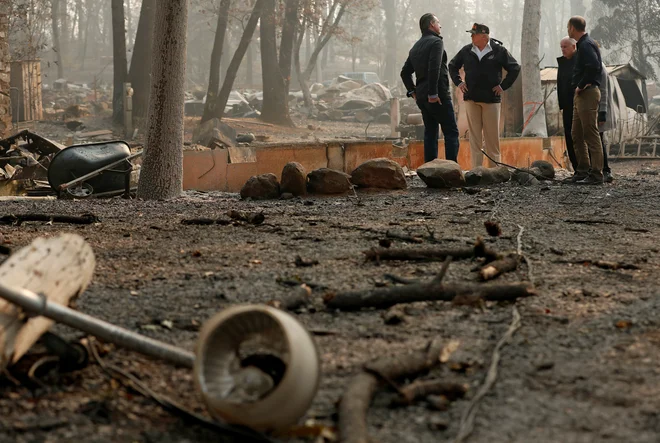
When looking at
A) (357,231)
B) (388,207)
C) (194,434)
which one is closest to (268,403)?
(194,434)

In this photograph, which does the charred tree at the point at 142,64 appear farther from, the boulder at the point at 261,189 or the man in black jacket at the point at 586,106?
the man in black jacket at the point at 586,106

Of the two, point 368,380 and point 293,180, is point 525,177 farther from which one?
point 368,380

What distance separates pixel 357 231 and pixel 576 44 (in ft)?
17.1

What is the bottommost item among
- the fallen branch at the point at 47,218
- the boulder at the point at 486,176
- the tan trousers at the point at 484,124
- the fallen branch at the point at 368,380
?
the fallen branch at the point at 47,218

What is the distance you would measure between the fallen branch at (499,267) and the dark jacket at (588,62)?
18.6 ft

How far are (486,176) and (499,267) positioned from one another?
248 inches

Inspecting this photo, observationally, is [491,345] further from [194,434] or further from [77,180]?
[77,180]

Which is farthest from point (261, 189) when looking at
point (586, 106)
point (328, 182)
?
point (586, 106)

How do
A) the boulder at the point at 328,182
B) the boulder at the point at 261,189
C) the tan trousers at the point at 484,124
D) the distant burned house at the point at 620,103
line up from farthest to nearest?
the distant burned house at the point at 620,103
the tan trousers at the point at 484,124
the boulder at the point at 328,182
the boulder at the point at 261,189

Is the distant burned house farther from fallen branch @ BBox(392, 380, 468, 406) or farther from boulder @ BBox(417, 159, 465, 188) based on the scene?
fallen branch @ BBox(392, 380, 468, 406)

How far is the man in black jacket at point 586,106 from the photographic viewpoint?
33.4ft

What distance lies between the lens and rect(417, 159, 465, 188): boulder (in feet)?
34.4

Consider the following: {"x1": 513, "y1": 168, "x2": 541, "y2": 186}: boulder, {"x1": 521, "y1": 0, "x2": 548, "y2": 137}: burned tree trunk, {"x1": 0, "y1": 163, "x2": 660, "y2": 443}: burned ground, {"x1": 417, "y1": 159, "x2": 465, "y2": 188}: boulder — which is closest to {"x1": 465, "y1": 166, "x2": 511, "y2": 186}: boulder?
{"x1": 513, "y1": 168, "x2": 541, "y2": 186}: boulder

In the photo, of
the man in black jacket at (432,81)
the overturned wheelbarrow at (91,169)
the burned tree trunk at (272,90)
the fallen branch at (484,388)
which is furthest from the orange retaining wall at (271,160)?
Answer: the burned tree trunk at (272,90)
